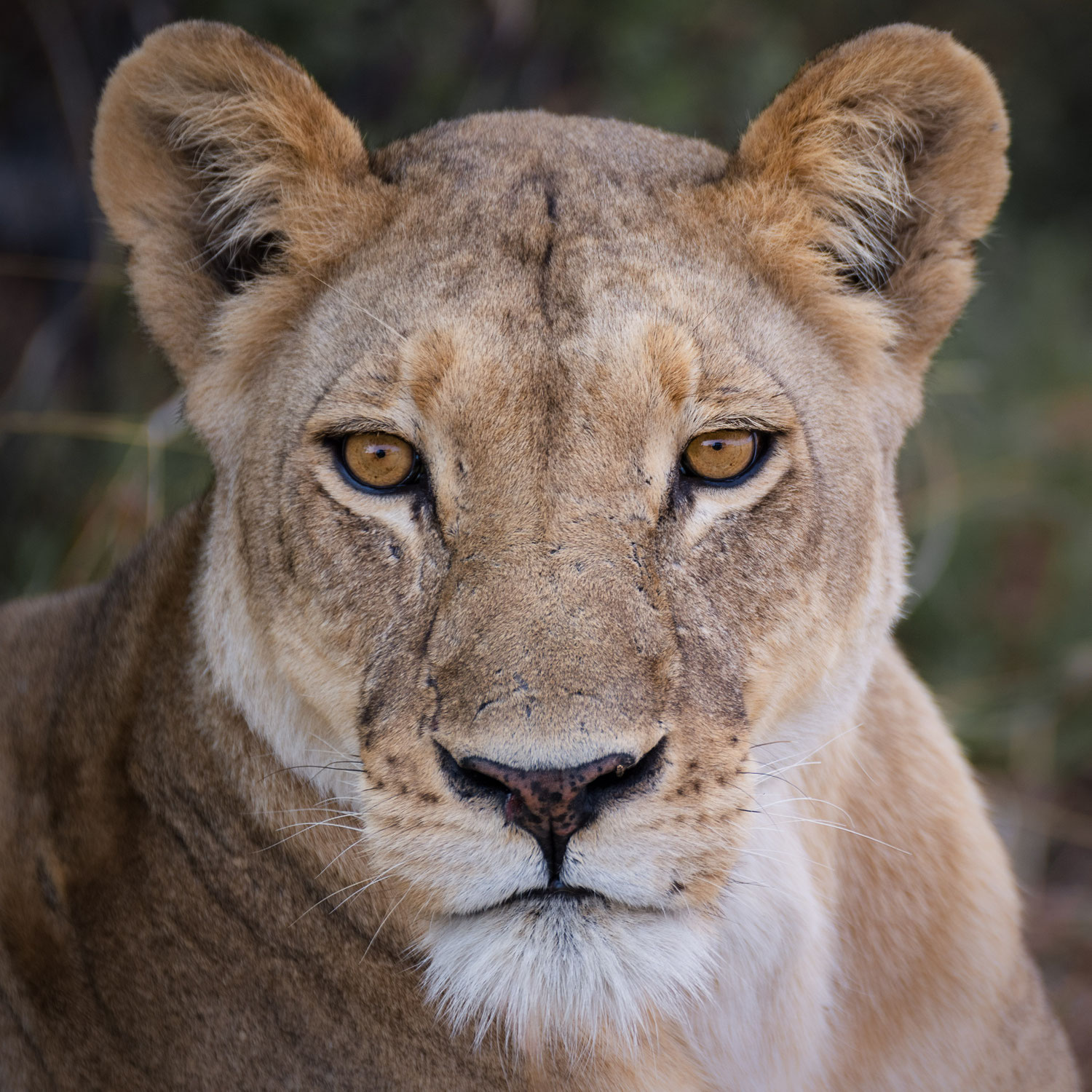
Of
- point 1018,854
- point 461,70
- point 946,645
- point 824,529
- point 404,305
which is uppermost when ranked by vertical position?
point 461,70

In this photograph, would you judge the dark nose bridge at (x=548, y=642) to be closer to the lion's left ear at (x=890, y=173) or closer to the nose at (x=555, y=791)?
the nose at (x=555, y=791)

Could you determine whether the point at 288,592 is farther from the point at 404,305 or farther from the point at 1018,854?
the point at 1018,854

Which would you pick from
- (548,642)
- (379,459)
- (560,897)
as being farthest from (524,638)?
(379,459)

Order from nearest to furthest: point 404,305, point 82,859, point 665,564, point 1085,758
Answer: point 665,564 → point 404,305 → point 82,859 → point 1085,758

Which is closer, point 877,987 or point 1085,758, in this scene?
point 877,987

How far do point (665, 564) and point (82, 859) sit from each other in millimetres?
1293

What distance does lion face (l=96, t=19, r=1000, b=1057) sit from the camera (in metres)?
1.93

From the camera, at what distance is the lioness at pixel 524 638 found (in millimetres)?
1986

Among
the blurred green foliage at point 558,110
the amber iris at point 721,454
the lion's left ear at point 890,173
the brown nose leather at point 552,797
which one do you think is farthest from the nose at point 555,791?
the blurred green foliage at point 558,110

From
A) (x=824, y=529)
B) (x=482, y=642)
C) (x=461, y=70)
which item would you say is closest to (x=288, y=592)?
(x=482, y=642)

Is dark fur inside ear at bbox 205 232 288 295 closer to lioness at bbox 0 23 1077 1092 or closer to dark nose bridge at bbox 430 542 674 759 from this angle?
lioness at bbox 0 23 1077 1092

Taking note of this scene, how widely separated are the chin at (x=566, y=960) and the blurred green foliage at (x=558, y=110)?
3.06 meters

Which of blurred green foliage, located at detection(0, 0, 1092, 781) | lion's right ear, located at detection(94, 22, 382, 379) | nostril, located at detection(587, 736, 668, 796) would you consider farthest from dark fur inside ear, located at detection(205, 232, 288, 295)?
blurred green foliage, located at detection(0, 0, 1092, 781)

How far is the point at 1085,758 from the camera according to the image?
5.70 metres
